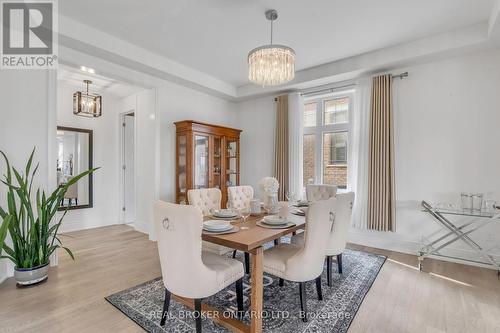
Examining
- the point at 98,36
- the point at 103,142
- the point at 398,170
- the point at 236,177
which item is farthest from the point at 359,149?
the point at 103,142

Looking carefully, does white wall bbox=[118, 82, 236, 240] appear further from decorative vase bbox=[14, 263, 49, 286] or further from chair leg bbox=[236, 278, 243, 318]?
chair leg bbox=[236, 278, 243, 318]

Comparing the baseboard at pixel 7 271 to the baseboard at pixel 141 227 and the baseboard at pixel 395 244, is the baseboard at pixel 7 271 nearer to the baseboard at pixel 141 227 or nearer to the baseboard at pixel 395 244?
the baseboard at pixel 141 227

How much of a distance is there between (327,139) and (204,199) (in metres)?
2.50

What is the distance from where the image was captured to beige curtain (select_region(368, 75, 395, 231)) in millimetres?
3426

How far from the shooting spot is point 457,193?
3.10 meters

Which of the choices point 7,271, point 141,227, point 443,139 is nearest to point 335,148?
point 443,139

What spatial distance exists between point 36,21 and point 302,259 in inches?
135

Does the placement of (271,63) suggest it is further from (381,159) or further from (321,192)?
(381,159)

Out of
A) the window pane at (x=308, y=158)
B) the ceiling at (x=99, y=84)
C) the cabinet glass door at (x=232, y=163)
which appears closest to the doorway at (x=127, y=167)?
the ceiling at (x=99, y=84)

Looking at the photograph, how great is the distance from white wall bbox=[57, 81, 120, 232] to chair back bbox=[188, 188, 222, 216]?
2922mm

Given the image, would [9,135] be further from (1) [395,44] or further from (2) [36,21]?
(1) [395,44]

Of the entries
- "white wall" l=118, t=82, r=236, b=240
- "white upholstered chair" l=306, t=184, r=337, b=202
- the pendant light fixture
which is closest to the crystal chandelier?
"white upholstered chair" l=306, t=184, r=337, b=202

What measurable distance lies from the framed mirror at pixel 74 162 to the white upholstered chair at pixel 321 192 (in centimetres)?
406

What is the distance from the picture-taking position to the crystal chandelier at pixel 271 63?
2203 millimetres
